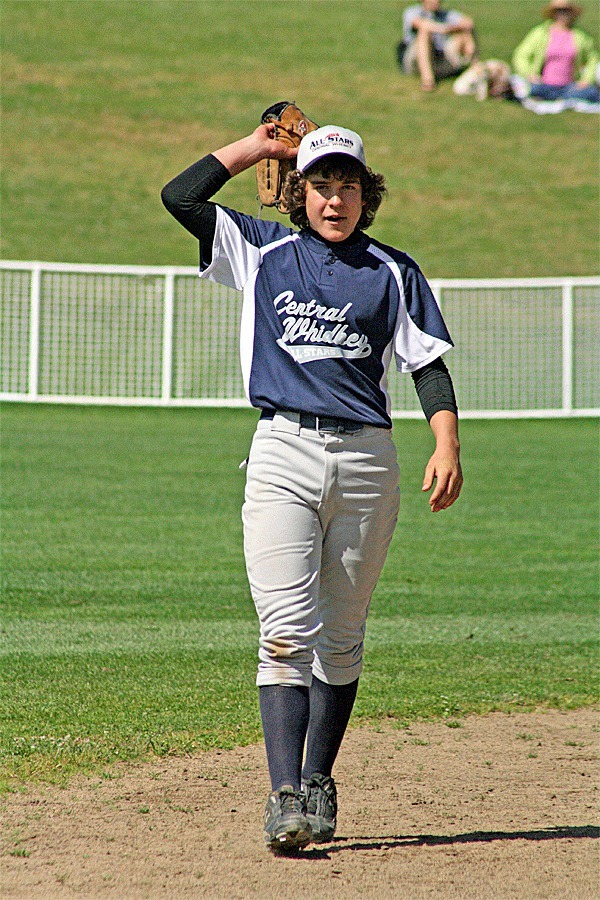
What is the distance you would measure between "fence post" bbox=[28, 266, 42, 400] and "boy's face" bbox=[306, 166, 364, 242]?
53.6 feet

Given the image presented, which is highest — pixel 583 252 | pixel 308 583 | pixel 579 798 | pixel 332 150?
pixel 583 252

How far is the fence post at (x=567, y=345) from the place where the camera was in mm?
19891

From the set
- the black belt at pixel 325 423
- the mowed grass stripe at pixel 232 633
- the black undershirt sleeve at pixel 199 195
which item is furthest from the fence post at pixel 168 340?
the black belt at pixel 325 423

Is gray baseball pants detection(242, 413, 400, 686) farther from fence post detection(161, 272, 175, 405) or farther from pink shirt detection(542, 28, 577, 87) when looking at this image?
pink shirt detection(542, 28, 577, 87)

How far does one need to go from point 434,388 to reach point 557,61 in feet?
84.8

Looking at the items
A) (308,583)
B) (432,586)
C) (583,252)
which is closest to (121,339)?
(583,252)

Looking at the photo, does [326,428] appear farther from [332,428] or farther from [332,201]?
[332,201]

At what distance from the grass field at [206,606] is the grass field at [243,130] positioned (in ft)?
41.6

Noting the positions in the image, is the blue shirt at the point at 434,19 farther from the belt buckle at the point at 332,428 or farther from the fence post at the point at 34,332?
the belt buckle at the point at 332,428

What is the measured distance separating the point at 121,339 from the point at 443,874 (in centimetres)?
1732

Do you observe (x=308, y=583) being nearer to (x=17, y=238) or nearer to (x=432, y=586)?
(x=432, y=586)

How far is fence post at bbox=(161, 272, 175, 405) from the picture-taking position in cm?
2023

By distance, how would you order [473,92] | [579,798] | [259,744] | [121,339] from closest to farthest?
[579,798]
[259,744]
[121,339]
[473,92]

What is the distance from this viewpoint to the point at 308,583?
402cm
